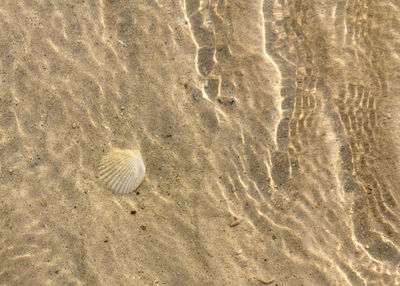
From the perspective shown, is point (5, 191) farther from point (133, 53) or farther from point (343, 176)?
point (343, 176)

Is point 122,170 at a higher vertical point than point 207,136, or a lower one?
lower

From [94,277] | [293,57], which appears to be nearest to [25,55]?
[94,277]

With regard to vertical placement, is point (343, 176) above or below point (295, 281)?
above

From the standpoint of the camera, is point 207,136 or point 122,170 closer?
point 122,170
